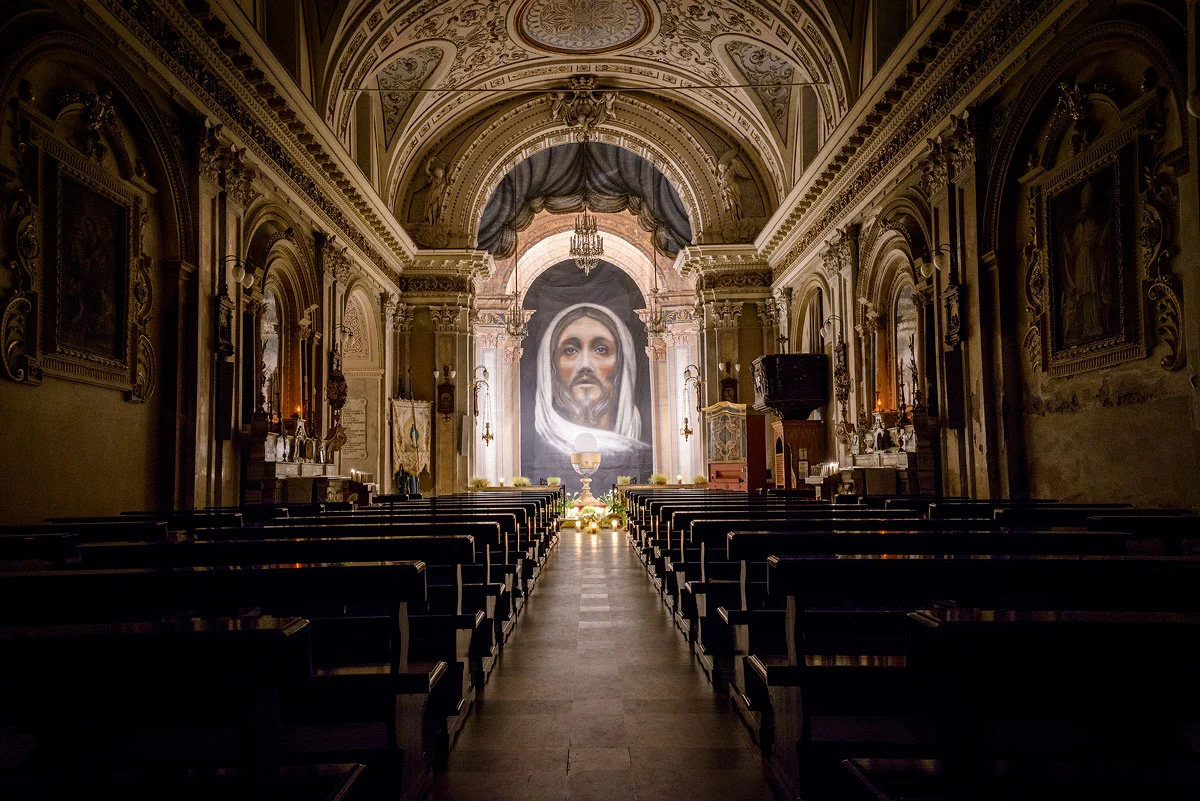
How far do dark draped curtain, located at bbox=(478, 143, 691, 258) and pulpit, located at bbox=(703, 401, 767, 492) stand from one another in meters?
6.02

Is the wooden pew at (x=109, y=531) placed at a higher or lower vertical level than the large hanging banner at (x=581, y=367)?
lower

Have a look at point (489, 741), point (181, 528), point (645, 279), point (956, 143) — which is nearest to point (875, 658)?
point (489, 741)

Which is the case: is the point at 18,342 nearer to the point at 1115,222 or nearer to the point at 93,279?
the point at 93,279

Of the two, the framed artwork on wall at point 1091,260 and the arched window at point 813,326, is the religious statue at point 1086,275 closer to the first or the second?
the framed artwork on wall at point 1091,260

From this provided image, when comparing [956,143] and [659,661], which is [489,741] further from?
[956,143]

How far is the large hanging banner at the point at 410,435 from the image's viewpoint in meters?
17.7

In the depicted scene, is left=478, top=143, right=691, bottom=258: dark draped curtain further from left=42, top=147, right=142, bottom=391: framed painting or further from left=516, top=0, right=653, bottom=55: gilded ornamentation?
left=42, top=147, right=142, bottom=391: framed painting

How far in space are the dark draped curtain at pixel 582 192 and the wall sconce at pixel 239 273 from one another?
13000mm

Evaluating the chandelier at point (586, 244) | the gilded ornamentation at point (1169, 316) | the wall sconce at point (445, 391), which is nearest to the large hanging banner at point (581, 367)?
the chandelier at point (586, 244)

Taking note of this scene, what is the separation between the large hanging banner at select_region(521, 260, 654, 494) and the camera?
30.4 meters

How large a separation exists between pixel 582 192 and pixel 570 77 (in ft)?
15.7

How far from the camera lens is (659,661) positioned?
15.3 ft

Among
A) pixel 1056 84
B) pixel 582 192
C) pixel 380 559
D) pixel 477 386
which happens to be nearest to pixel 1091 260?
pixel 1056 84

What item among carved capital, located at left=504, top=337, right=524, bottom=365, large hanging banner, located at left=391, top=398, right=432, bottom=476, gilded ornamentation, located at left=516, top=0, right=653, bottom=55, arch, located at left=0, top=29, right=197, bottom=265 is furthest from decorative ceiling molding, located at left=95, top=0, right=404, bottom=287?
carved capital, located at left=504, top=337, right=524, bottom=365
